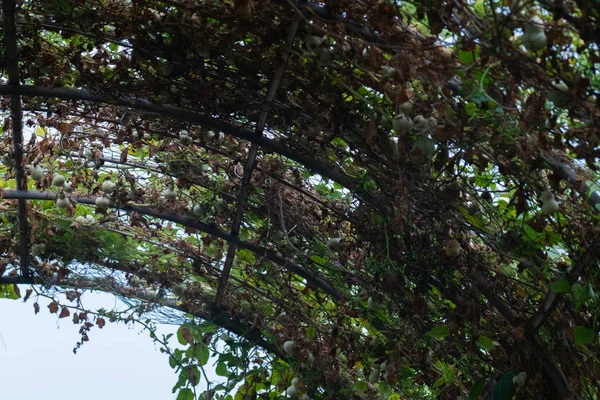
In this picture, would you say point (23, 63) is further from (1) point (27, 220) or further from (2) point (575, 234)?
(2) point (575, 234)

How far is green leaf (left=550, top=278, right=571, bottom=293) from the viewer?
200cm

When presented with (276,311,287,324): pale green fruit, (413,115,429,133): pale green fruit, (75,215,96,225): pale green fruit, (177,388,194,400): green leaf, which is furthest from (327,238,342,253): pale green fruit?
(177,388,194,400): green leaf

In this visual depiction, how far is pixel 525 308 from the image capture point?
2330mm

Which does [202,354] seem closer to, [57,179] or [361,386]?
[361,386]

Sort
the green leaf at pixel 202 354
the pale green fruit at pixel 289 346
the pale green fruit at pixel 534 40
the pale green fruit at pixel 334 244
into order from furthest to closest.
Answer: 1. the green leaf at pixel 202 354
2. the pale green fruit at pixel 289 346
3. the pale green fruit at pixel 334 244
4. the pale green fruit at pixel 534 40

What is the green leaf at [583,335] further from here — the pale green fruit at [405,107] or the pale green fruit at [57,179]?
the pale green fruit at [57,179]

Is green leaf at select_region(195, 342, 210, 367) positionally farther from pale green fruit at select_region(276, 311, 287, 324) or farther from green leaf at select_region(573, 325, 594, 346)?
green leaf at select_region(573, 325, 594, 346)

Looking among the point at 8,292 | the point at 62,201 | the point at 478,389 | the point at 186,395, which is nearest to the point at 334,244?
the point at 478,389

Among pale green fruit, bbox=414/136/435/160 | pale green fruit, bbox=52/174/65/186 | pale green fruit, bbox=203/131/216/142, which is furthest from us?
pale green fruit, bbox=52/174/65/186

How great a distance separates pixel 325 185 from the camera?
2994mm

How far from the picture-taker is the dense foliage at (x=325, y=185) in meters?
1.79

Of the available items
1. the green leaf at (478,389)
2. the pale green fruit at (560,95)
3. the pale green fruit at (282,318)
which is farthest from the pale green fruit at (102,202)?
the pale green fruit at (560,95)

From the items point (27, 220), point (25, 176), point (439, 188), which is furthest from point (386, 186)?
point (27, 220)

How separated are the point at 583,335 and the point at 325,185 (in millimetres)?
1254
